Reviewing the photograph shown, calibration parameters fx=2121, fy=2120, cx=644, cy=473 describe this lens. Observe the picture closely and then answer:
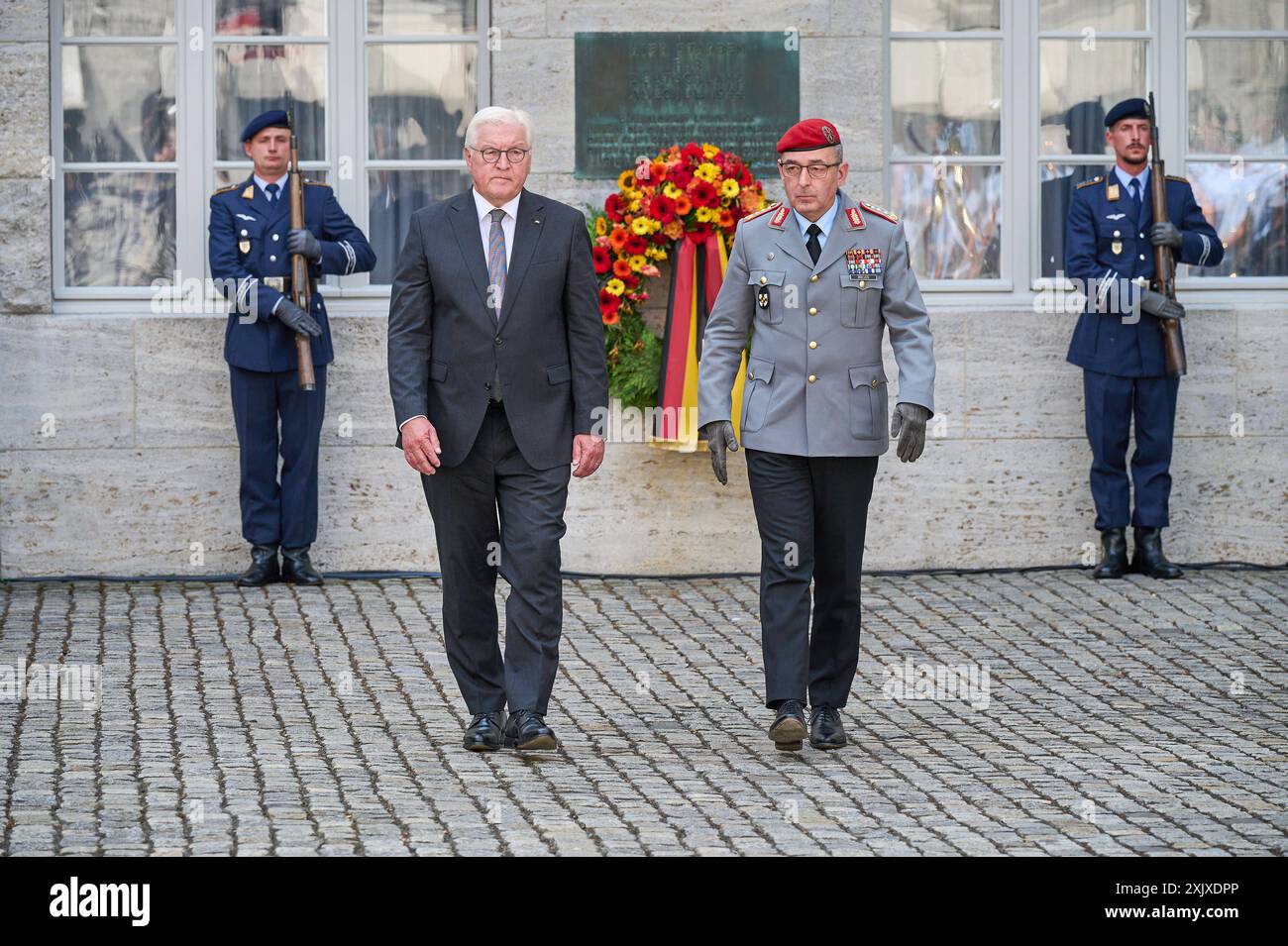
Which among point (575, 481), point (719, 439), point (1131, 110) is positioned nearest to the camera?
point (719, 439)

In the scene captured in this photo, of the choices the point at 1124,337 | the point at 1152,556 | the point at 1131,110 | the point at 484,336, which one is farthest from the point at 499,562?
the point at 1131,110

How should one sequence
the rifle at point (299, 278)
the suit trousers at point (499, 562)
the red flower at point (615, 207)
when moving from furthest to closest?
1. the red flower at point (615, 207)
2. the rifle at point (299, 278)
3. the suit trousers at point (499, 562)

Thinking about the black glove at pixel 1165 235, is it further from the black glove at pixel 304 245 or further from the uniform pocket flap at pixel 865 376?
the black glove at pixel 304 245

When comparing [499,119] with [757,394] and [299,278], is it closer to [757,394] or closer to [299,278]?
[757,394]

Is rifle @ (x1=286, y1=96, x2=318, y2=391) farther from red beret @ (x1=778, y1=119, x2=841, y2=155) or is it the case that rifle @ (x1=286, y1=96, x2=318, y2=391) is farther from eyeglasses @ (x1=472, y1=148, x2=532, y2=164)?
red beret @ (x1=778, y1=119, x2=841, y2=155)

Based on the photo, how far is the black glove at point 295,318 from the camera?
9875 mm

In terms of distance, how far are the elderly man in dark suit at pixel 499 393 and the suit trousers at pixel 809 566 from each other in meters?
0.61

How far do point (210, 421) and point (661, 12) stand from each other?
301 cm

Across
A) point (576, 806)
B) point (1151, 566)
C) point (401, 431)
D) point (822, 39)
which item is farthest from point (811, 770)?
point (822, 39)

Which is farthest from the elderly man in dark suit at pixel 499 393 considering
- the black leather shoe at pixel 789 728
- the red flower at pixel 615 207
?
the red flower at pixel 615 207

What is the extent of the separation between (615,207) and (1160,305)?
8.66ft

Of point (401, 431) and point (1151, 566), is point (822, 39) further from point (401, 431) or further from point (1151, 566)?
point (401, 431)

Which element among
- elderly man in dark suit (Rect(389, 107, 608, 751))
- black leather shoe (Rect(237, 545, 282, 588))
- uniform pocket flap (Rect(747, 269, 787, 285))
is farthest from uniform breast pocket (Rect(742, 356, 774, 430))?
black leather shoe (Rect(237, 545, 282, 588))

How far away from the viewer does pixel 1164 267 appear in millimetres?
10219
